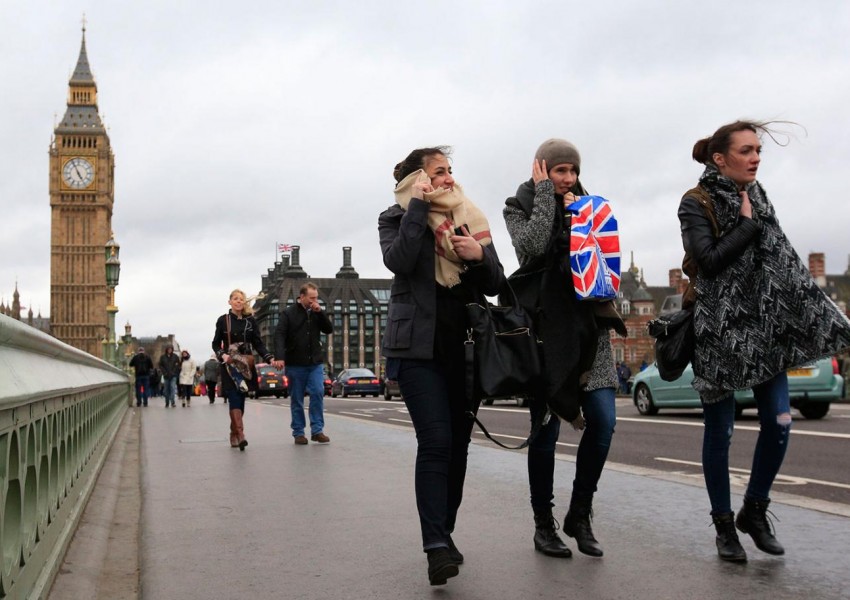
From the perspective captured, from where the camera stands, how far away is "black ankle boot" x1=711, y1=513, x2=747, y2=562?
14.9ft

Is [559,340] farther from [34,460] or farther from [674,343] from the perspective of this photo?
[34,460]

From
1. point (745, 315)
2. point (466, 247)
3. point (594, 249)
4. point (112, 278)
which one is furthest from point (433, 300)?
point (112, 278)

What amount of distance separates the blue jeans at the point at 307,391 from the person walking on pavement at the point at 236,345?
1.85 feet

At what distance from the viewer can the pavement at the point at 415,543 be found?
13.7ft

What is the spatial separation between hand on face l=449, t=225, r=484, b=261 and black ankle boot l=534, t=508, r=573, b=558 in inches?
52.3

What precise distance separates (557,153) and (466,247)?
80cm

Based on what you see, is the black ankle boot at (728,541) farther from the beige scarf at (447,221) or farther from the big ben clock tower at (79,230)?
the big ben clock tower at (79,230)

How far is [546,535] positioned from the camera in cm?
484

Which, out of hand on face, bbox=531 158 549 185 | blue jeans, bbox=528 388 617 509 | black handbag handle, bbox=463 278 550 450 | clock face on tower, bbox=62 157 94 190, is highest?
clock face on tower, bbox=62 157 94 190

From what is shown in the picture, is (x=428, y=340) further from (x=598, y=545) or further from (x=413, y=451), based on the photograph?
(x=413, y=451)

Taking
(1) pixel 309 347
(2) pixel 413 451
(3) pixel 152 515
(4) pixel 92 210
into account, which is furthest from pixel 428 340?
(4) pixel 92 210

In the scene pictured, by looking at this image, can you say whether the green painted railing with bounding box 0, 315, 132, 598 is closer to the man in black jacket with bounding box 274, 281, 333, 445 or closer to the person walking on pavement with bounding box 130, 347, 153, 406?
the man in black jacket with bounding box 274, 281, 333, 445

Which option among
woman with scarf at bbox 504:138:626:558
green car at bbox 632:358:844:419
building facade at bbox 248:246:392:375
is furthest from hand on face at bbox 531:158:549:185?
building facade at bbox 248:246:392:375

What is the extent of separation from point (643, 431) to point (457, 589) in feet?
34.9
